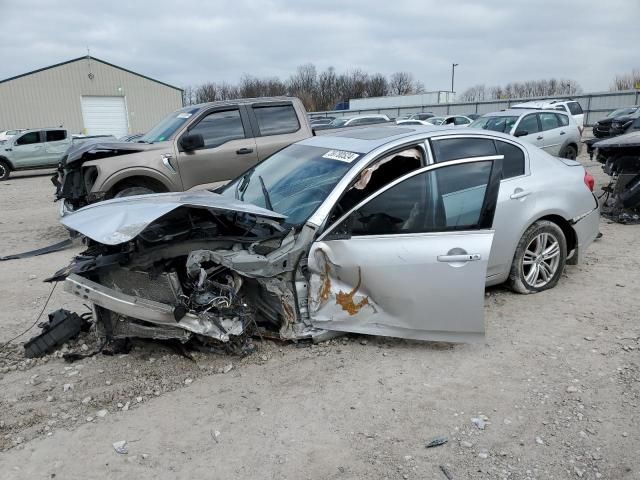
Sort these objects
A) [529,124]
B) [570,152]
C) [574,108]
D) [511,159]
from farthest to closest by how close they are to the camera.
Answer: [574,108] < [570,152] < [529,124] < [511,159]

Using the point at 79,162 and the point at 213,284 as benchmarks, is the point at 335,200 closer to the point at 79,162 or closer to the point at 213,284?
the point at 213,284

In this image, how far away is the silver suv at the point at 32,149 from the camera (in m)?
19.0

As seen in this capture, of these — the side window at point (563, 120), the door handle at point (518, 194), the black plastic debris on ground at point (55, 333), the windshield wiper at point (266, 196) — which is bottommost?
the black plastic debris on ground at point (55, 333)

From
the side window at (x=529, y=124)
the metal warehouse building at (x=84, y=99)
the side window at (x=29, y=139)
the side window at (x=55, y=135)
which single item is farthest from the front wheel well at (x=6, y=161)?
the metal warehouse building at (x=84, y=99)

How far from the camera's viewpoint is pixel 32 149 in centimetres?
1955

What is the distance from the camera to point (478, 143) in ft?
14.9

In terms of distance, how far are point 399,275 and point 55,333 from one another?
266 centimetres

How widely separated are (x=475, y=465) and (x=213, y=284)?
1997mm

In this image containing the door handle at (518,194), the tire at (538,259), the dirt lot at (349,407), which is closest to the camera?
the dirt lot at (349,407)

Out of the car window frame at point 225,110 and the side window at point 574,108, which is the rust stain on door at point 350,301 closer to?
the car window frame at point 225,110

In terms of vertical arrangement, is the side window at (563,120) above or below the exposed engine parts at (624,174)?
above

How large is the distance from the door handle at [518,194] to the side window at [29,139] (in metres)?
19.8

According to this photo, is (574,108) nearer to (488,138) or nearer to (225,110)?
(225,110)

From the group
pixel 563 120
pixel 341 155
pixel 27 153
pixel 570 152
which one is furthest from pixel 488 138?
pixel 27 153
